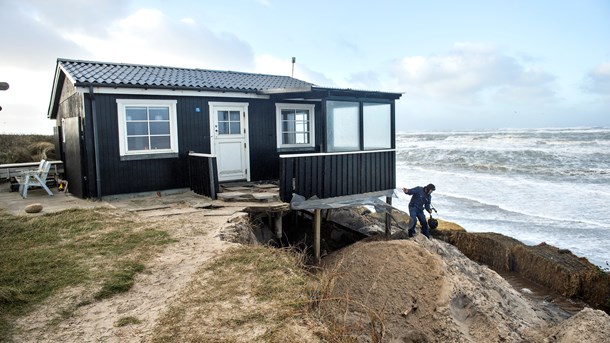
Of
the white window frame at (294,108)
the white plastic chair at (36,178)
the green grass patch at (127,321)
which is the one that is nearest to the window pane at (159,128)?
the white window frame at (294,108)

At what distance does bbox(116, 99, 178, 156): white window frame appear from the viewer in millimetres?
10328

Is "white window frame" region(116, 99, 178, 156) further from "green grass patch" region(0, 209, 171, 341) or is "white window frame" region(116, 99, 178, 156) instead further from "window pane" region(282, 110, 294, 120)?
"window pane" region(282, 110, 294, 120)

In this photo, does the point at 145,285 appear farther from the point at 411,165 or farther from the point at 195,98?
the point at 411,165

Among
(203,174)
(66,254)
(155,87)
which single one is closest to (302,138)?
(203,174)

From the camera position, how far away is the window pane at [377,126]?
11.1 meters

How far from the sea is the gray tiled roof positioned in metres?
8.04

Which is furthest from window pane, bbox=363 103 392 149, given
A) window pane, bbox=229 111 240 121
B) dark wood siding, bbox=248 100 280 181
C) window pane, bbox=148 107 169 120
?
window pane, bbox=148 107 169 120

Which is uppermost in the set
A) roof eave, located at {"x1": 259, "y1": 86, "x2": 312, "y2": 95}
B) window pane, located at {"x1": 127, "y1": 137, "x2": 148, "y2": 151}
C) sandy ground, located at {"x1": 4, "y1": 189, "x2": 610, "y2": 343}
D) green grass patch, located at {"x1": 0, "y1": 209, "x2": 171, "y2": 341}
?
roof eave, located at {"x1": 259, "y1": 86, "x2": 312, "y2": 95}

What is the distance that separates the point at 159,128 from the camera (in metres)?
10.9

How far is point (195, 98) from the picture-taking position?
11.2 meters

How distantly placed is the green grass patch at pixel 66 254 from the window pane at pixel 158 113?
109 inches

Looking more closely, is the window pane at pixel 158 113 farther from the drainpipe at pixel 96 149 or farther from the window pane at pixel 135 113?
the drainpipe at pixel 96 149

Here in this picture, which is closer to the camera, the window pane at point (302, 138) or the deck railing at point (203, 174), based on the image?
the deck railing at point (203, 174)

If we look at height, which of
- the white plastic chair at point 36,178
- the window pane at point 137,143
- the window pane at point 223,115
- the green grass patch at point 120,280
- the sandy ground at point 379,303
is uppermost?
the window pane at point 223,115
